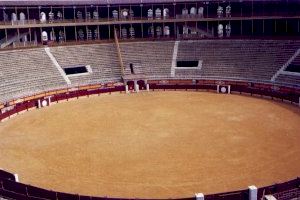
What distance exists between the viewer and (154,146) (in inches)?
1179

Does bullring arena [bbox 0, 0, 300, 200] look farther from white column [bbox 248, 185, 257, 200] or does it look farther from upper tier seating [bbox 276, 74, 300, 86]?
upper tier seating [bbox 276, 74, 300, 86]

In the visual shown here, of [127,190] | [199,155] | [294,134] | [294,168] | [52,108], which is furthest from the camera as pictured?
[52,108]

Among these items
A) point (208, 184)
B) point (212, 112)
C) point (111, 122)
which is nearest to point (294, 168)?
point (208, 184)

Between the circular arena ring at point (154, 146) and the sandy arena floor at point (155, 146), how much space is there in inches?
2.6

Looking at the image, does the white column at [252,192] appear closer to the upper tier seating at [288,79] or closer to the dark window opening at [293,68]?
the upper tier seating at [288,79]

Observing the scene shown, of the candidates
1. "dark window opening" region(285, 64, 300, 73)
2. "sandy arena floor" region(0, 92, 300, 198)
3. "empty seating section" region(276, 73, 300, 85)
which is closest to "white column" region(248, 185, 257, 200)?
"sandy arena floor" region(0, 92, 300, 198)

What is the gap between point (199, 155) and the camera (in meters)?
27.8

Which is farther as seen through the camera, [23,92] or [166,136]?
[23,92]

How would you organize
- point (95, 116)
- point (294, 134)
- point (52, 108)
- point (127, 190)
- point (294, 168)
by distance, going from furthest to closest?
point (52, 108)
point (95, 116)
point (294, 134)
point (294, 168)
point (127, 190)

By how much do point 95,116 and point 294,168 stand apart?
21.1 metres

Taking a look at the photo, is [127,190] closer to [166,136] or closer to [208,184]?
[208,184]

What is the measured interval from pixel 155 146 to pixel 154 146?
76 mm

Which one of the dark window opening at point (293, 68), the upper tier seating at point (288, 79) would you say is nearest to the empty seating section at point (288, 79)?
the upper tier seating at point (288, 79)

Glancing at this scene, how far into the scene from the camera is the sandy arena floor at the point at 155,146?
938 inches
